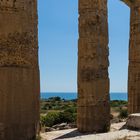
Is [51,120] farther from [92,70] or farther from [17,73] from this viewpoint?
[17,73]

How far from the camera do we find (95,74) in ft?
59.1

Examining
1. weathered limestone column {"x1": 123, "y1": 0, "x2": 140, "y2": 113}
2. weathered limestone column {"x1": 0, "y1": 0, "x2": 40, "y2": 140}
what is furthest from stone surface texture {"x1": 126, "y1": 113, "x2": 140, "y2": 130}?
weathered limestone column {"x1": 123, "y1": 0, "x2": 140, "y2": 113}

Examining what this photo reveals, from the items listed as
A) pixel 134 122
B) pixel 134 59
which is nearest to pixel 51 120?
pixel 134 59

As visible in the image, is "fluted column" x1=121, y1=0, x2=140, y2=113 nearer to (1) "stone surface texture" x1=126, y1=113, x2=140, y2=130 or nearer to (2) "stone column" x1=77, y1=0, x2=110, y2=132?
(2) "stone column" x1=77, y1=0, x2=110, y2=132

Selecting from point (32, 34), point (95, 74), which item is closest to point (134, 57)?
point (95, 74)

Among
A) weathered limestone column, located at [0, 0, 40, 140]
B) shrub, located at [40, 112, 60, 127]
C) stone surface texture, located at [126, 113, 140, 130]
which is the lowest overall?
shrub, located at [40, 112, 60, 127]

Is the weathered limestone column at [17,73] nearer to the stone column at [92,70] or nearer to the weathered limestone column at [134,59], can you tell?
the stone column at [92,70]

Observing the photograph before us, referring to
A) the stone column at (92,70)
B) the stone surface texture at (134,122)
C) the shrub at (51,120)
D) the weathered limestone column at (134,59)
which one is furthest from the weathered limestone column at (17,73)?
the shrub at (51,120)

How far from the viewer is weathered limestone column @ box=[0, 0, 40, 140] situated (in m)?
9.48

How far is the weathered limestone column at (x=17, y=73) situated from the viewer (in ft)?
31.1

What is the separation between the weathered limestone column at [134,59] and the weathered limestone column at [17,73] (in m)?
12.5

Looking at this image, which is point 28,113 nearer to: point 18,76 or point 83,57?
point 18,76

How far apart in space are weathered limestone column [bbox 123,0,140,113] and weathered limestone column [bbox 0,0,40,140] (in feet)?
41.0

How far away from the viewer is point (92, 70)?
59.2 ft
